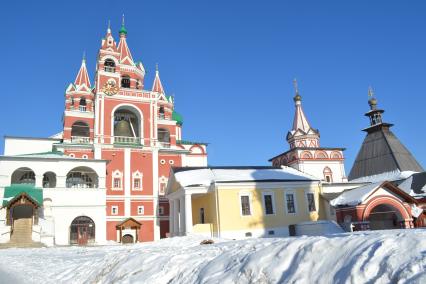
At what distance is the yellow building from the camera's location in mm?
25500

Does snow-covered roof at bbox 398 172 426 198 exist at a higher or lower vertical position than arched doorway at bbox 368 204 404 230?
higher

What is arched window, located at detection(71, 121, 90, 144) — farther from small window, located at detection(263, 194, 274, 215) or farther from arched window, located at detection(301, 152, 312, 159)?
arched window, located at detection(301, 152, 312, 159)

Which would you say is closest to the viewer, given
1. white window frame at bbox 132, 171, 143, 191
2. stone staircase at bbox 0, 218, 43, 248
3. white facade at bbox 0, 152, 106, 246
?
stone staircase at bbox 0, 218, 43, 248

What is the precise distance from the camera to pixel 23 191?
95.3 ft

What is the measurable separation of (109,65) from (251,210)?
23478 millimetres

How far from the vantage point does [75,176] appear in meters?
34.8

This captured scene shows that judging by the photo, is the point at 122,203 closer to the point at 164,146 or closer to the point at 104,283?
the point at 164,146

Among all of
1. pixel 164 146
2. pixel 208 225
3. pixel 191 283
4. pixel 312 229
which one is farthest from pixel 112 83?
pixel 191 283

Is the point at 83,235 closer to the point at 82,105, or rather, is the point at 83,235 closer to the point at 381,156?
the point at 82,105

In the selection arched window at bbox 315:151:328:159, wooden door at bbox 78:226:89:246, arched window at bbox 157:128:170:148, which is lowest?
wooden door at bbox 78:226:89:246

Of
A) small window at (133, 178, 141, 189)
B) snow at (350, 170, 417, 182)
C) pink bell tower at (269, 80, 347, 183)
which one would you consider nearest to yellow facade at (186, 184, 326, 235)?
small window at (133, 178, 141, 189)

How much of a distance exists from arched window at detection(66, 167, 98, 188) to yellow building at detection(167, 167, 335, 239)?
31.7 feet

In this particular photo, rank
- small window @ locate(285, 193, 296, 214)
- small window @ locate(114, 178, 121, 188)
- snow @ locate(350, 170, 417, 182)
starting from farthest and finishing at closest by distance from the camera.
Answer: snow @ locate(350, 170, 417, 182) → small window @ locate(114, 178, 121, 188) → small window @ locate(285, 193, 296, 214)

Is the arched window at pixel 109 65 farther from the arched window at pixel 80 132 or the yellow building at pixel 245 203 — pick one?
the yellow building at pixel 245 203
